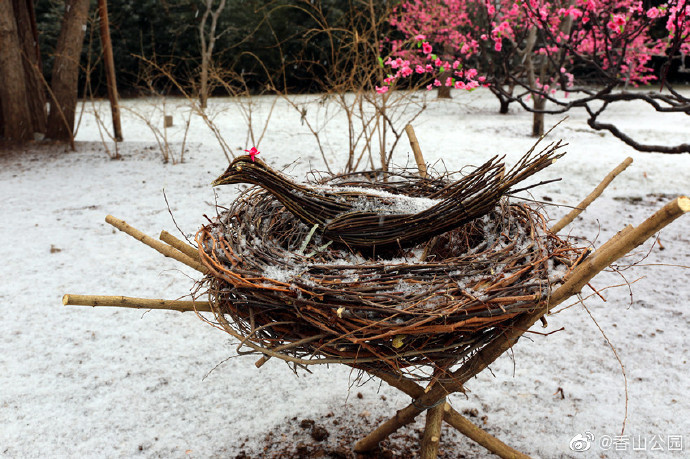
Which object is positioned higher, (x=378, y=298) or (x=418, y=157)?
(x=418, y=157)

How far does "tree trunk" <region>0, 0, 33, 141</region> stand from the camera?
20.5 ft

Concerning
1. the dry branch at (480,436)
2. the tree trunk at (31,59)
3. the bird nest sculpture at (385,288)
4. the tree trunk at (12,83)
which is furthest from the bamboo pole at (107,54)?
the dry branch at (480,436)

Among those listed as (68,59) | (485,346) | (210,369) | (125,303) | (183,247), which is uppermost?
(68,59)

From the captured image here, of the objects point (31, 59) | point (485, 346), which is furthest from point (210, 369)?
point (31, 59)

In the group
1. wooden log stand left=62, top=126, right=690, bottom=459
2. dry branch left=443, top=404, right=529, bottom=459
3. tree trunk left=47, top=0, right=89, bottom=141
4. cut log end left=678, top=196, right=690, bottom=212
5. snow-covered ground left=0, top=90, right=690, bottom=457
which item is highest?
tree trunk left=47, top=0, right=89, bottom=141

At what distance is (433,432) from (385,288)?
567 millimetres

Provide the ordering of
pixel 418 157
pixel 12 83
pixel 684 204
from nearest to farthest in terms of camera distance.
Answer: pixel 684 204 < pixel 418 157 < pixel 12 83

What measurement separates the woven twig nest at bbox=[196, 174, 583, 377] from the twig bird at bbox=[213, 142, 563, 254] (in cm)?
13

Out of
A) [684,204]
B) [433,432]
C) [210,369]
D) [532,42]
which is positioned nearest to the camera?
[684,204]

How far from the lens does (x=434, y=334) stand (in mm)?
1278

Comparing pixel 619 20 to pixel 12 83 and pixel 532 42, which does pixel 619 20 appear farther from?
pixel 12 83

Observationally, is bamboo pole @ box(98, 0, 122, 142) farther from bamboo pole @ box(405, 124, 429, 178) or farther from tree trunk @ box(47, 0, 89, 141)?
bamboo pole @ box(405, 124, 429, 178)

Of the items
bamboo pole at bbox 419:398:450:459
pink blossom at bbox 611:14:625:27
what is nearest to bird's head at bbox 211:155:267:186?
bamboo pole at bbox 419:398:450:459

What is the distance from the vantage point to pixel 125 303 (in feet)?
4.78
